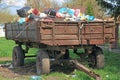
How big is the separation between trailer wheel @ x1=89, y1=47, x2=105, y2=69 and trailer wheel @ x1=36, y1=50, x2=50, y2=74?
6.26 ft

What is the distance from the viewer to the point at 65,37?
1241cm

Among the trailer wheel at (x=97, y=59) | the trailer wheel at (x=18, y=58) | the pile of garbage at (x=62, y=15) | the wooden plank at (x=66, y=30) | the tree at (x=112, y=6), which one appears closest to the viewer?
the wooden plank at (x=66, y=30)

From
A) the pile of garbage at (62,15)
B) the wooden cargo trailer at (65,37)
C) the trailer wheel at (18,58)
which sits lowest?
the trailer wheel at (18,58)

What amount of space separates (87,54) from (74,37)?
128 centimetres

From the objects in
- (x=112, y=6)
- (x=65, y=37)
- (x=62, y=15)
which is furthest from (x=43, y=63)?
(x=112, y=6)

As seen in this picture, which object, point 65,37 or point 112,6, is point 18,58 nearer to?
point 65,37

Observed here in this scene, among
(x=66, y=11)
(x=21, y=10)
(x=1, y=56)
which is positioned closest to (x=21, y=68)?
(x=21, y=10)

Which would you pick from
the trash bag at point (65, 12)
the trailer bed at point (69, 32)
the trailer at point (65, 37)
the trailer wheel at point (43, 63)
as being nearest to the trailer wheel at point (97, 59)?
the trailer at point (65, 37)

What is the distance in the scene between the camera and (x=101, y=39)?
12.9 metres

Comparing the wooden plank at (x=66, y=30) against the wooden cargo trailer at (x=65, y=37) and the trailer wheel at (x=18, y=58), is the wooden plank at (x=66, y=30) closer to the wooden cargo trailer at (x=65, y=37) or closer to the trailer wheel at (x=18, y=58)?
the wooden cargo trailer at (x=65, y=37)

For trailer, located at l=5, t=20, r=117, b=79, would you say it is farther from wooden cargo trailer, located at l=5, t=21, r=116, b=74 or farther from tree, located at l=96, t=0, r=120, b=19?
tree, located at l=96, t=0, r=120, b=19

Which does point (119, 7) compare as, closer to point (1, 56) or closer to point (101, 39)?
point (1, 56)

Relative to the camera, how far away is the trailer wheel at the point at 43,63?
491 inches

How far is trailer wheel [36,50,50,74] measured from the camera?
1247 cm
